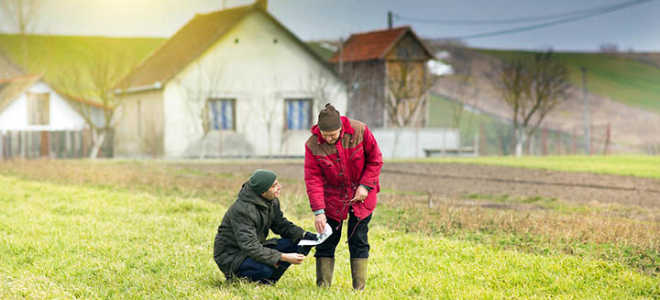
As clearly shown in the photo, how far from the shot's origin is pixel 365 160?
21.1 ft

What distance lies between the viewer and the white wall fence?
35.5 meters

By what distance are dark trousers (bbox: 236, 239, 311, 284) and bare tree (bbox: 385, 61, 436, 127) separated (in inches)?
1212

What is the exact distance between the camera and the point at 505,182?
19.5 m

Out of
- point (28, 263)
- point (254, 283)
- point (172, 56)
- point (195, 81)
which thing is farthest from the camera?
point (172, 56)

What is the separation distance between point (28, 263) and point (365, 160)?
4.10 meters

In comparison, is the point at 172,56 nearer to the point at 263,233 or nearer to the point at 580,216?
the point at 580,216

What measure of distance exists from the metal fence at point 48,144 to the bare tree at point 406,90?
1396cm

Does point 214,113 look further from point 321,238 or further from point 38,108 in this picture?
point 321,238

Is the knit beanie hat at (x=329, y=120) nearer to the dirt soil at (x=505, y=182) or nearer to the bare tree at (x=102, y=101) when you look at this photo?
the dirt soil at (x=505, y=182)

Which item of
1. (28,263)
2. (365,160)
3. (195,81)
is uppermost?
(195,81)

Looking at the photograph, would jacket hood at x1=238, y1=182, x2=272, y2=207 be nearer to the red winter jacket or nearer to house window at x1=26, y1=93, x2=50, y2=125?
the red winter jacket

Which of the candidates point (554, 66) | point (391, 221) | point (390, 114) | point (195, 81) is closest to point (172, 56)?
point (195, 81)

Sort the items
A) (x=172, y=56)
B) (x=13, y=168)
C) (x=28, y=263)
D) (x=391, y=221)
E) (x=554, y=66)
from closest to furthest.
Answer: (x=28, y=263)
(x=391, y=221)
(x=13, y=168)
(x=172, y=56)
(x=554, y=66)

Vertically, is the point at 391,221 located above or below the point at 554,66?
below
